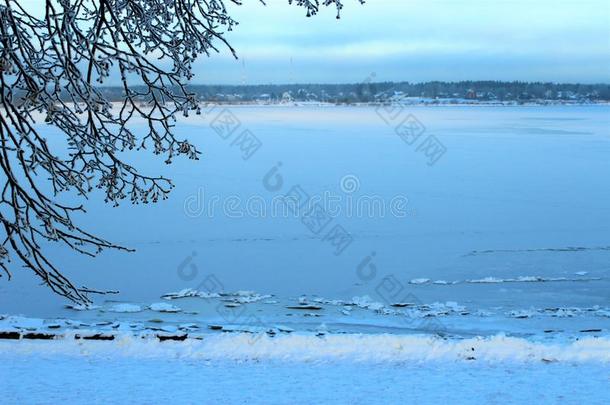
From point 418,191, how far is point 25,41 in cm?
1712

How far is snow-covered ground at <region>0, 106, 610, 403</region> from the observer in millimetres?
6062

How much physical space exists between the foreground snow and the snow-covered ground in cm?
2

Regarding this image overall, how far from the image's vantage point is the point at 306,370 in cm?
627

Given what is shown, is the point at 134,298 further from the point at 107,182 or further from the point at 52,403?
the point at 107,182

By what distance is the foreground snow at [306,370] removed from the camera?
577cm

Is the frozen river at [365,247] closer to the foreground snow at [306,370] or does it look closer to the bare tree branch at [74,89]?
the foreground snow at [306,370]

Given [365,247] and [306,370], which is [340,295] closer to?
[365,247]

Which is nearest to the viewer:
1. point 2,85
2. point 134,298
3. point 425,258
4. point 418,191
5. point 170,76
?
point 2,85

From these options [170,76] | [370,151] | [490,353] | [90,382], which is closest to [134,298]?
[90,382]

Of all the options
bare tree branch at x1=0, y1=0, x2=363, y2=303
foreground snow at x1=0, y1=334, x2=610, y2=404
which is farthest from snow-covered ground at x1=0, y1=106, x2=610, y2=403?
bare tree branch at x1=0, y1=0, x2=363, y2=303

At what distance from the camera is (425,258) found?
13.0m

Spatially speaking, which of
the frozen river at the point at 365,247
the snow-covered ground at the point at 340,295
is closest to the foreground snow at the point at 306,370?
the snow-covered ground at the point at 340,295

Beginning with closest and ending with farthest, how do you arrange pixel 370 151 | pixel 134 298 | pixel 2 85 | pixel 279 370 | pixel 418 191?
1. pixel 2 85
2. pixel 279 370
3. pixel 134 298
4. pixel 418 191
5. pixel 370 151

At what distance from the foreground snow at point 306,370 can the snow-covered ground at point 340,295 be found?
19mm
